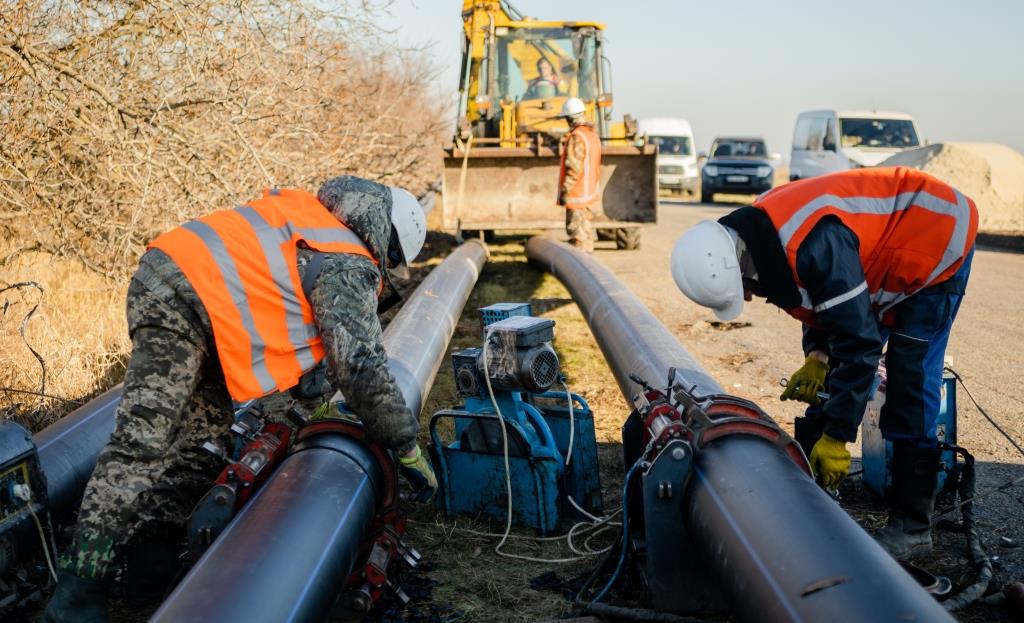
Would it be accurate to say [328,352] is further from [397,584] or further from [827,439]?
[827,439]

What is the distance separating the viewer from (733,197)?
23.2 metres

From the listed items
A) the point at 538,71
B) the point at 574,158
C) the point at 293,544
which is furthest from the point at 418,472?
the point at 538,71

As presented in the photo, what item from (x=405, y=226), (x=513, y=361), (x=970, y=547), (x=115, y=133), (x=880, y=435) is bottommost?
(x=970, y=547)

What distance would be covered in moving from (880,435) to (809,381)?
0.37 m

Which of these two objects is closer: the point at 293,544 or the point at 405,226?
the point at 293,544

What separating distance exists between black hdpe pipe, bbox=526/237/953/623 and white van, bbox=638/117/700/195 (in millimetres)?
21785

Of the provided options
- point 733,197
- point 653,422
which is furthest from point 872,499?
point 733,197

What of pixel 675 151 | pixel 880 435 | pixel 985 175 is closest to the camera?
pixel 880 435

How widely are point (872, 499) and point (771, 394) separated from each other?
5.32 ft

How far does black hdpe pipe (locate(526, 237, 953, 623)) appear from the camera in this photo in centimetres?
199

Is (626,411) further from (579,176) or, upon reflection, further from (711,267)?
(579,176)

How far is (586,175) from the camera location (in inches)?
362

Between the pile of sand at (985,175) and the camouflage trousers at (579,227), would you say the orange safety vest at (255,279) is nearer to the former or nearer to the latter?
the camouflage trousers at (579,227)

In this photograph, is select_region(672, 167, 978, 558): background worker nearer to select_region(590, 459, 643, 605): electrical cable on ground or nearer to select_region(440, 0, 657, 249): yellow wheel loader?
select_region(590, 459, 643, 605): electrical cable on ground
